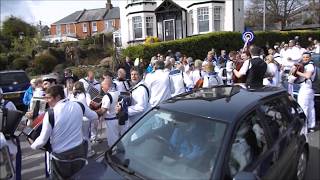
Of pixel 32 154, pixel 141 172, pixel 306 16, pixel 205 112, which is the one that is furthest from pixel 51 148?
pixel 306 16

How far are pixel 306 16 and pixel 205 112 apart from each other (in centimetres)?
6530

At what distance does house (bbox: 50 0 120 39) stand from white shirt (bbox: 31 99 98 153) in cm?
6058

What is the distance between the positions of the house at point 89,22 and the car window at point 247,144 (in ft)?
202

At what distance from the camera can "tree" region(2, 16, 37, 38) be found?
2210 inches

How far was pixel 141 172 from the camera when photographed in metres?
3.63

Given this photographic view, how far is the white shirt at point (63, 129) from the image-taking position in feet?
14.9

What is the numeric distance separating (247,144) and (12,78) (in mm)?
12594

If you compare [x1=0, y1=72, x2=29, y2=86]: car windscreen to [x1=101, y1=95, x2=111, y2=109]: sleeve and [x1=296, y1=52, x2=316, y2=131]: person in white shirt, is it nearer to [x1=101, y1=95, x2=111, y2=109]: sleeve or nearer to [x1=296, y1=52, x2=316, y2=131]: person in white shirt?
[x1=101, y1=95, x2=111, y2=109]: sleeve

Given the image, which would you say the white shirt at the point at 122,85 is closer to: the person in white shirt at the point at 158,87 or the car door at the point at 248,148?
the person in white shirt at the point at 158,87

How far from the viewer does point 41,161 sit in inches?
296

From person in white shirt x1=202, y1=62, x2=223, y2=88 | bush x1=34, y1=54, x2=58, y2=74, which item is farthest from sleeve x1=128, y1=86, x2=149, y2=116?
bush x1=34, y1=54, x2=58, y2=74

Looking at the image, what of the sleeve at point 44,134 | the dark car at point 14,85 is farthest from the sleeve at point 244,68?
the dark car at point 14,85

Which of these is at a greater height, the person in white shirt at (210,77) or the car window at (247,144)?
the person in white shirt at (210,77)

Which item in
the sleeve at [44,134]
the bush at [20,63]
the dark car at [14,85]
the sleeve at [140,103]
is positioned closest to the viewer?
the sleeve at [44,134]
